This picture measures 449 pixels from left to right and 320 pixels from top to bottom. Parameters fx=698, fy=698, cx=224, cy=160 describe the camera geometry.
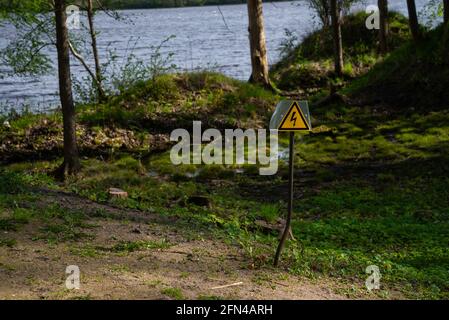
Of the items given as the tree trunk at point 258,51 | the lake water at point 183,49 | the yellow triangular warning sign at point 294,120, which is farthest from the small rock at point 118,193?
the tree trunk at point 258,51

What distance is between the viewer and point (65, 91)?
13.6m

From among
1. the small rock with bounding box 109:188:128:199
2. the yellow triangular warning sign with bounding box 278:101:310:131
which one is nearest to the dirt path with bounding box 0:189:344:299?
the yellow triangular warning sign with bounding box 278:101:310:131

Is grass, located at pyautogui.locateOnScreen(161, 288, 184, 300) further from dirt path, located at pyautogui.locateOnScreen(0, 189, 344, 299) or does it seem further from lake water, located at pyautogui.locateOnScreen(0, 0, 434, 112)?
lake water, located at pyautogui.locateOnScreen(0, 0, 434, 112)

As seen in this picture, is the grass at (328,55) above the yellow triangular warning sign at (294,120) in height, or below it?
above

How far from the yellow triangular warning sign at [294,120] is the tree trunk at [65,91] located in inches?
278

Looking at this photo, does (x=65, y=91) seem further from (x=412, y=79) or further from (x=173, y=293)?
(x=412, y=79)

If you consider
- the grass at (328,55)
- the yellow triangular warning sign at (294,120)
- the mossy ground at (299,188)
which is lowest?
the mossy ground at (299,188)

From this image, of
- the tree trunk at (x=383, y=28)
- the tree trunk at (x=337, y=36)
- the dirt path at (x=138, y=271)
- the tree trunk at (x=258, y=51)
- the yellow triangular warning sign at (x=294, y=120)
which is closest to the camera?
the dirt path at (x=138, y=271)

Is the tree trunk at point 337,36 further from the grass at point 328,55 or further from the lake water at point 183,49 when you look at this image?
the lake water at point 183,49

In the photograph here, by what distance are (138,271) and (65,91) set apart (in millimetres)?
7300

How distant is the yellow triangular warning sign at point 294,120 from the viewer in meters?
7.20

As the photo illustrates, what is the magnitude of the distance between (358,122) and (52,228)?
1220 centimetres

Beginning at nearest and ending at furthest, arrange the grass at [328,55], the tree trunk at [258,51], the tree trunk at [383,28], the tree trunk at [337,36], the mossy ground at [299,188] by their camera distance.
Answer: the mossy ground at [299,188] → the tree trunk at [258,51] → the tree trunk at [337,36] → the grass at [328,55] → the tree trunk at [383,28]

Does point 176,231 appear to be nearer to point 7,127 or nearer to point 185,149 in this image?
point 185,149
